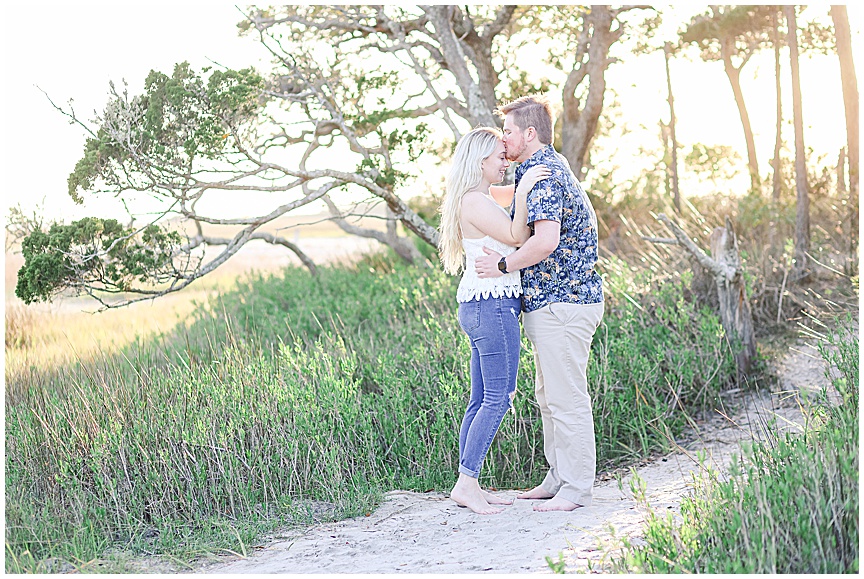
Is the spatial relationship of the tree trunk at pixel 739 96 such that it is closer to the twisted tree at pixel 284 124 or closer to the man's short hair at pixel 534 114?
the twisted tree at pixel 284 124

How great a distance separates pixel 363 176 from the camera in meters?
7.29

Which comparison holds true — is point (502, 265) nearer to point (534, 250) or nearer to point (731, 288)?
point (534, 250)

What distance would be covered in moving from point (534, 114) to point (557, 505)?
75.8 inches

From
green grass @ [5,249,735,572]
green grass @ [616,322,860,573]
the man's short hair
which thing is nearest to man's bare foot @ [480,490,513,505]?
green grass @ [5,249,735,572]

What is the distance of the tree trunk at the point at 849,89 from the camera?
9.59 m

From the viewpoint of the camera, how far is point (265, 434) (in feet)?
16.6

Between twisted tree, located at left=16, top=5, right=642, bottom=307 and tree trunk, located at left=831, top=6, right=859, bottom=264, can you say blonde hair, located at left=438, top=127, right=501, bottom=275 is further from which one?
tree trunk, located at left=831, top=6, right=859, bottom=264

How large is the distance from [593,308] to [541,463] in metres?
1.60

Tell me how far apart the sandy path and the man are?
220 millimetres

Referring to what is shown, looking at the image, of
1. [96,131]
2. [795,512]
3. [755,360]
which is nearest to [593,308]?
[795,512]

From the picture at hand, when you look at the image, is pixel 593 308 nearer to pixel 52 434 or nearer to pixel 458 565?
pixel 458 565

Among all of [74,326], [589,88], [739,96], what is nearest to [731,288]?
[589,88]

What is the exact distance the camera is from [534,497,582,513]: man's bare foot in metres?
4.20

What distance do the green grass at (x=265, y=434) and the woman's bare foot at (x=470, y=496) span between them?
55 centimetres
